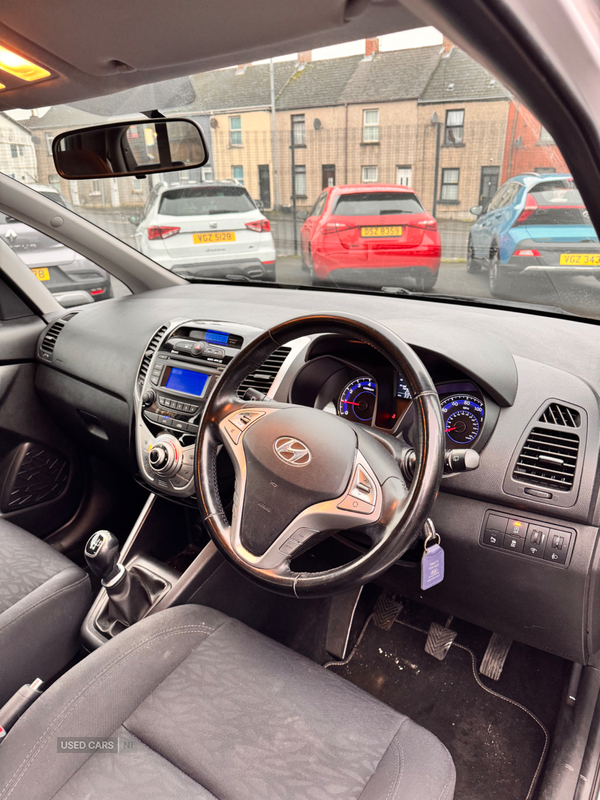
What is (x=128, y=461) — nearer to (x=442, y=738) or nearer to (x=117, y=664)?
(x=117, y=664)

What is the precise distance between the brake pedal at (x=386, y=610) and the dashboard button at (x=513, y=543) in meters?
0.83

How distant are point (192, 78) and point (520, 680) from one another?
2068 mm

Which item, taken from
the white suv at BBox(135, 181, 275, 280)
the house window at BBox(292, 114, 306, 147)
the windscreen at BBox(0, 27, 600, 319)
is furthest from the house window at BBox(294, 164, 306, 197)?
the white suv at BBox(135, 181, 275, 280)

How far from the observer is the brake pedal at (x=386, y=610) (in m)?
2.09

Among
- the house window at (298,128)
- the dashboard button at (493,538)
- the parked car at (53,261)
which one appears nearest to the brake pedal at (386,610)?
the dashboard button at (493,538)

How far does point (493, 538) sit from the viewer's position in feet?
4.69

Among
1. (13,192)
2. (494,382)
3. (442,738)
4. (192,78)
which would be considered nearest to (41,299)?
(13,192)

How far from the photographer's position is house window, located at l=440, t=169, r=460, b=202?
5957mm

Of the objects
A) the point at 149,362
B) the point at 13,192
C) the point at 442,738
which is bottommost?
the point at 442,738

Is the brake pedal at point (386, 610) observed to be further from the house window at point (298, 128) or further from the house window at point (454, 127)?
the house window at point (298, 128)

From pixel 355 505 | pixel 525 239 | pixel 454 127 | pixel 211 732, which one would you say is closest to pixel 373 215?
pixel 525 239

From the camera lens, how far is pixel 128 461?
210 centimetres

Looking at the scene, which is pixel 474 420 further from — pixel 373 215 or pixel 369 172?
pixel 369 172

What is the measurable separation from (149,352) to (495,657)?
1539mm
